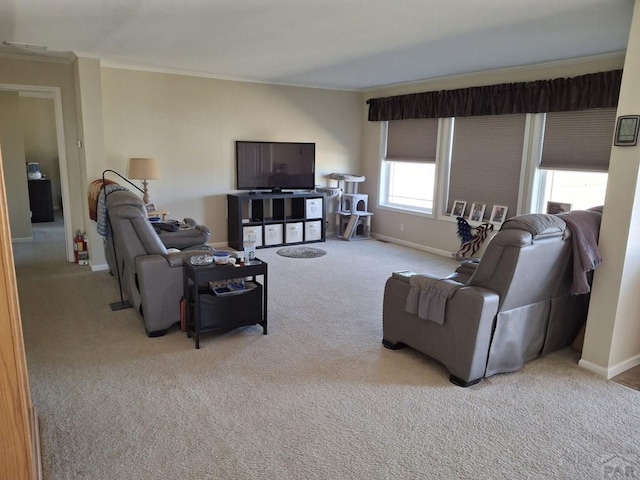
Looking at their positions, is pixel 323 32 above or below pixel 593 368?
above

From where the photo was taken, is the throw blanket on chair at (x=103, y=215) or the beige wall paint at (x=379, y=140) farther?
the beige wall paint at (x=379, y=140)

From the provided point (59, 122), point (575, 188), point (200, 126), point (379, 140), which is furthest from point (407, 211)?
point (59, 122)

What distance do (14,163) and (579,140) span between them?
725 cm

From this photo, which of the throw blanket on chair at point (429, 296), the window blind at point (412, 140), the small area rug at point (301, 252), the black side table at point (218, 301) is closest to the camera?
the throw blanket on chair at point (429, 296)

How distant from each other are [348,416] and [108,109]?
4726 mm

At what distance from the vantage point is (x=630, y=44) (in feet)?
8.84

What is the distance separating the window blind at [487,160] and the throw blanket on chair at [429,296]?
2983 mm

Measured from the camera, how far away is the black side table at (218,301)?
10.7 ft

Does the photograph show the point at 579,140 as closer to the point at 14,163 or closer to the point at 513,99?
the point at 513,99

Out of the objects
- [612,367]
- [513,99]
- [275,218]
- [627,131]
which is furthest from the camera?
[275,218]

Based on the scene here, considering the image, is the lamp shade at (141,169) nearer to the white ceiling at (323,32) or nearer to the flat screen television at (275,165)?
the white ceiling at (323,32)

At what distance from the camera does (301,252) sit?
6324 millimetres

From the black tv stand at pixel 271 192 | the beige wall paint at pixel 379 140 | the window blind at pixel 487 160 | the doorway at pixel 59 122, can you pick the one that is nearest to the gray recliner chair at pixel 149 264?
the doorway at pixel 59 122

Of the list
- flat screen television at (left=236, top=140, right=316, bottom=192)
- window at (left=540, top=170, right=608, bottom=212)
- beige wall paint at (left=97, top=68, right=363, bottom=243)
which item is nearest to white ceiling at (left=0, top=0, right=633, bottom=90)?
beige wall paint at (left=97, top=68, right=363, bottom=243)
